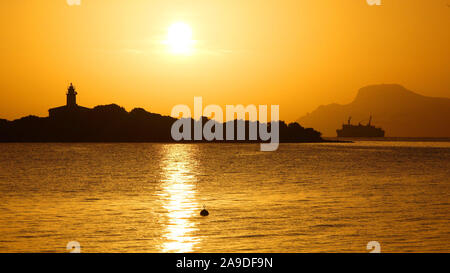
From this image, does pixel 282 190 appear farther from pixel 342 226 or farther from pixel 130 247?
pixel 130 247

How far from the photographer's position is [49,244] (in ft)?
83.0

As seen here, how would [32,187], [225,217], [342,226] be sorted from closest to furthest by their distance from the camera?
1. [342,226]
2. [225,217]
3. [32,187]

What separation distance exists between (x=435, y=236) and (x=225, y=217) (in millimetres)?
13477

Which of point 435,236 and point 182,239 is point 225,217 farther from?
point 435,236

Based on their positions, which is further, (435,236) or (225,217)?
(225,217)

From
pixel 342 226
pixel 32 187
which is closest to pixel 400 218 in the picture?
pixel 342 226

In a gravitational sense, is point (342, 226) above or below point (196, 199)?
below

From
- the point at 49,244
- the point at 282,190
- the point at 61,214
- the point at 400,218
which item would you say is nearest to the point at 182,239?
the point at 49,244

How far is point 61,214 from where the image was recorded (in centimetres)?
3616
